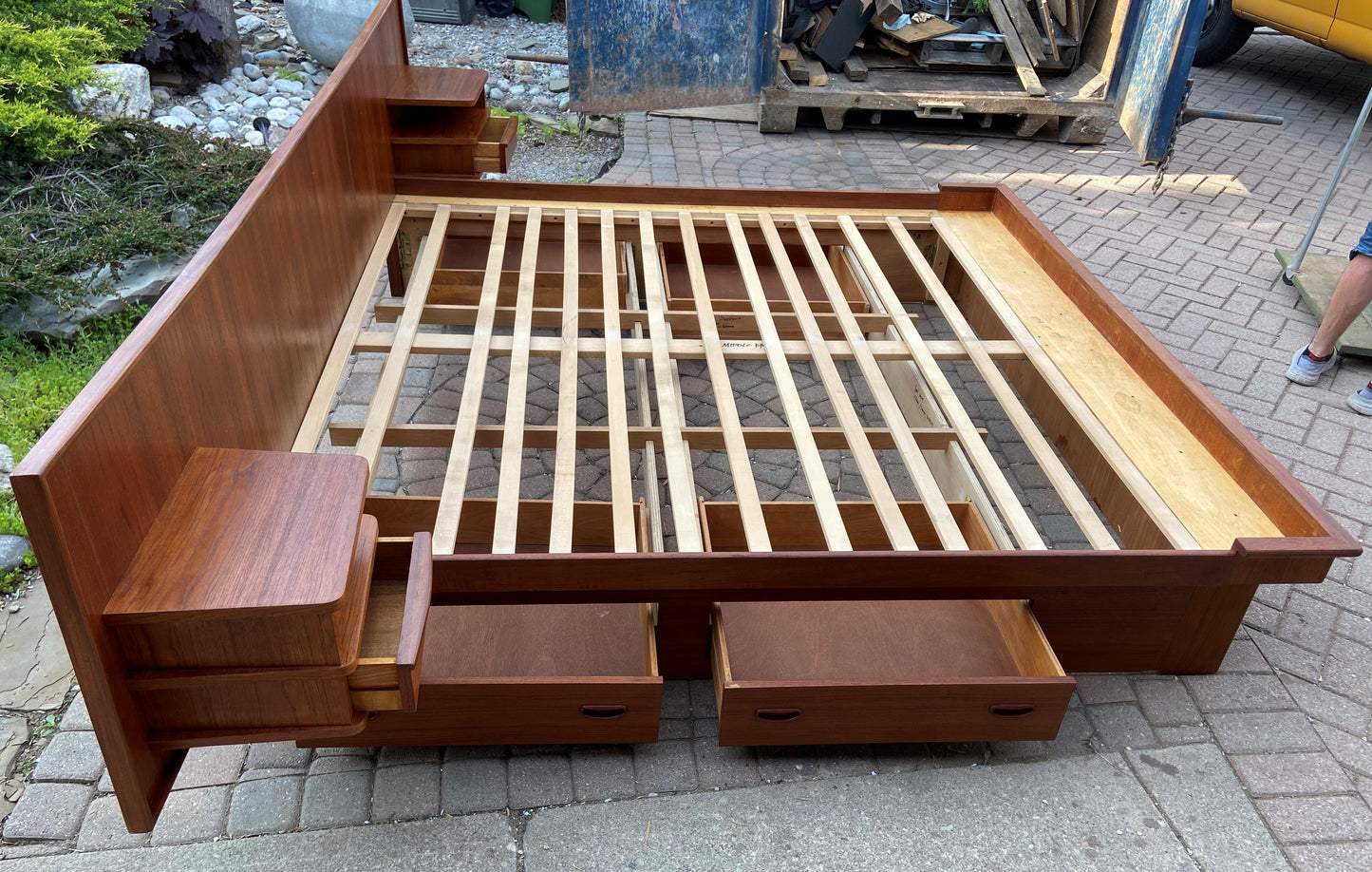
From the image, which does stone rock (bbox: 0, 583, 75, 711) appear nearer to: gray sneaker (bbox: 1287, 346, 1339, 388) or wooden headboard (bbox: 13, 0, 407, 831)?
wooden headboard (bbox: 13, 0, 407, 831)

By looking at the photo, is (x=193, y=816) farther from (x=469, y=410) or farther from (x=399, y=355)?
(x=399, y=355)

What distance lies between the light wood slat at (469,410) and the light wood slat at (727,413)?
669 millimetres

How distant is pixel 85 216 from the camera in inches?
155

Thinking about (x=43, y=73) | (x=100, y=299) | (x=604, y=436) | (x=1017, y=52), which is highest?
(x=43, y=73)

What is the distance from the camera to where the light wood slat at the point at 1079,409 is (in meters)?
2.23

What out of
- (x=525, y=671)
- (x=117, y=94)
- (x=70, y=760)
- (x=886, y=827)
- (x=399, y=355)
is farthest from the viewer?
(x=117, y=94)

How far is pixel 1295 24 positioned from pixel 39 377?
8.39m

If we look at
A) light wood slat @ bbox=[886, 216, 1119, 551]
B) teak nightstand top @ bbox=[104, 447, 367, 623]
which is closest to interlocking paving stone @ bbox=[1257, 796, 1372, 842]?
light wood slat @ bbox=[886, 216, 1119, 551]

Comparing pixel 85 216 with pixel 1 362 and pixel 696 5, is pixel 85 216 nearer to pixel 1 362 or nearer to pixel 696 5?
pixel 1 362

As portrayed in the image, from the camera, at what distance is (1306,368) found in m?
3.85

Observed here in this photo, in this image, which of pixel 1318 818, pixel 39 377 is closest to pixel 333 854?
pixel 1318 818

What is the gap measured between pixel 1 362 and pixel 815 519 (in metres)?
3.14

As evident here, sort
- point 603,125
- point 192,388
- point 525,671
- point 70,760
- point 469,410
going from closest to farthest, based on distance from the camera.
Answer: point 192,388, point 70,760, point 525,671, point 469,410, point 603,125

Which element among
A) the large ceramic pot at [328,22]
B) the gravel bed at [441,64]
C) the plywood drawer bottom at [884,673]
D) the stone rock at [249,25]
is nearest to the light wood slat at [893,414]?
the plywood drawer bottom at [884,673]
